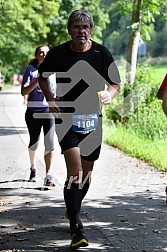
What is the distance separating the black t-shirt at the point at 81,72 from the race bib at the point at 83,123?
0.17ft

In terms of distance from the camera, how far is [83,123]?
6.06 meters

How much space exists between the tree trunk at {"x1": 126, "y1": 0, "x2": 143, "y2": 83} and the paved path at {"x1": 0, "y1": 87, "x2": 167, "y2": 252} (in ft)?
22.2

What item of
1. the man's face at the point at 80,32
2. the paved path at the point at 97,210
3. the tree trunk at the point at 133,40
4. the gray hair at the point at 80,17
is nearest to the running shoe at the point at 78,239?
the paved path at the point at 97,210

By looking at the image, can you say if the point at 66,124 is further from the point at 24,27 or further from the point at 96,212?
the point at 24,27

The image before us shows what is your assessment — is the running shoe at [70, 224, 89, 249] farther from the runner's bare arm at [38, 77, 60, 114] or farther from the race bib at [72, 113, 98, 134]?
the runner's bare arm at [38, 77, 60, 114]

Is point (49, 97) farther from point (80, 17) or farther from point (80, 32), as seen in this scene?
point (80, 17)

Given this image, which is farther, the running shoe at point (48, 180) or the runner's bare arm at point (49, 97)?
the running shoe at point (48, 180)

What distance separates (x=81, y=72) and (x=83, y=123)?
0.48 metres

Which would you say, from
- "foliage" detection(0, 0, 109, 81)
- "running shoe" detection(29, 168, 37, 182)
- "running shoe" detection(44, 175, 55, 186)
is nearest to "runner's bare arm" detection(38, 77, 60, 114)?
"running shoe" detection(44, 175, 55, 186)

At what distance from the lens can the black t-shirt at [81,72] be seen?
6.08 meters

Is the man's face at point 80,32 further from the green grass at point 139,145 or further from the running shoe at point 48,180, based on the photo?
the green grass at point 139,145

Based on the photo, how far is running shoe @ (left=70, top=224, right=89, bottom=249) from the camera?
226 inches

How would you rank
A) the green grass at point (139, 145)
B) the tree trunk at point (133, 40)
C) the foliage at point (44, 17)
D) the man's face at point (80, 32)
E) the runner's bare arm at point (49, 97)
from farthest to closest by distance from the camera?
the foliage at point (44, 17), the tree trunk at point (133, 40), the green grass at point (139, 145), the runner's bare arm at point (49, 97), the man's face at point (80, 32)

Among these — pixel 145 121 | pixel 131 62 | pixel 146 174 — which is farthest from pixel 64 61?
pixel 131 62
